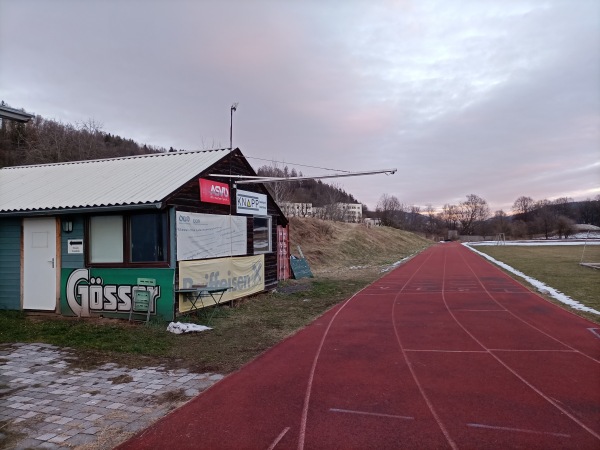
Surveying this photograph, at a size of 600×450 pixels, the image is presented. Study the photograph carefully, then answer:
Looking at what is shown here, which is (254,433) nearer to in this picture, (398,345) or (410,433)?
(410,433)

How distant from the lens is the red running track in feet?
14.8

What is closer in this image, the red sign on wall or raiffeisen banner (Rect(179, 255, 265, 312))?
raiffeisen banner (Rect(179, 255, 265, 312))

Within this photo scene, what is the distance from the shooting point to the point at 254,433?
4.64m

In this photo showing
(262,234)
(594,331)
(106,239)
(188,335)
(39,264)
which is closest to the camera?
(188,335)

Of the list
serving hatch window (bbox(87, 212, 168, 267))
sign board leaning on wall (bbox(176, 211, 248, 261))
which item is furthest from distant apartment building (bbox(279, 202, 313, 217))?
serving hatch window (bbox(87, 212, 168, 267))

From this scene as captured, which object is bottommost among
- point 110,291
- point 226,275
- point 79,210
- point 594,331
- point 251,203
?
point 594,331

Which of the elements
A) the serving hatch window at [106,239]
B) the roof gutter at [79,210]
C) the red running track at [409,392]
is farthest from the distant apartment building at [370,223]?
the roof gutter at [79,210]

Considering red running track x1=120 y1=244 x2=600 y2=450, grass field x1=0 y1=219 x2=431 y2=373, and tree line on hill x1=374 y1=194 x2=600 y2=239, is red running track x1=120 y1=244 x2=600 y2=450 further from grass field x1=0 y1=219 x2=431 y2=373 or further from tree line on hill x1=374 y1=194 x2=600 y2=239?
tree line on hill x1=374 y1=194 x2=600 y2=239

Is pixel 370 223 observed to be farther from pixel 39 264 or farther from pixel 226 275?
pixel 39 264

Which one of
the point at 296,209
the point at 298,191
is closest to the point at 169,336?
the point at 296,209

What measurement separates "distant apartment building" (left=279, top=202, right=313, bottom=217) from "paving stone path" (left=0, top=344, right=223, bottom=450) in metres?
34.8

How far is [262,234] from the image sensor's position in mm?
15742

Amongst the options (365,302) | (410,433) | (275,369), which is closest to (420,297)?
(365,302)

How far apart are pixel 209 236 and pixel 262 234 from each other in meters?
3.95
